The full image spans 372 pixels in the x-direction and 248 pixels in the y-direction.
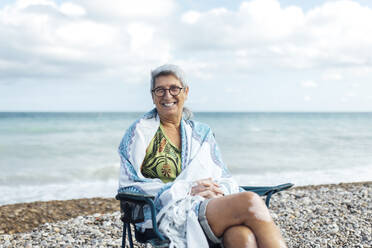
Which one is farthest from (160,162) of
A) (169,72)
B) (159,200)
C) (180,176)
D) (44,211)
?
(44,211)

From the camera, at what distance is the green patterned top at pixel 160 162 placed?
2596mm

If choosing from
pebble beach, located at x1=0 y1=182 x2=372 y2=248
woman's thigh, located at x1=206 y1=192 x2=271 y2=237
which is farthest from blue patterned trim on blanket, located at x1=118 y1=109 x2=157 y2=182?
pebble beach, located at x1=0 y1=182 x2=372 y2=248

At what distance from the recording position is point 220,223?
209cm

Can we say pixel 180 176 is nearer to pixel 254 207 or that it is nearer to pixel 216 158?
pixel 216 158

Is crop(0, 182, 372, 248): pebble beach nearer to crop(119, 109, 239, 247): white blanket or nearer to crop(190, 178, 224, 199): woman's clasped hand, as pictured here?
crop(119, 109, 239, 247): white blanket

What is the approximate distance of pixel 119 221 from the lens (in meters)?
4.57

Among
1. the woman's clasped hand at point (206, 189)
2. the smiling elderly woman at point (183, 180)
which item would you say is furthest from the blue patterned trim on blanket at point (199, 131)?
the woman's clasped hand at point (206, 189)

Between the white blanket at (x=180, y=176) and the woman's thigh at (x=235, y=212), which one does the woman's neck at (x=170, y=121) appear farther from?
the woman's thigh at (x=235, y=212)

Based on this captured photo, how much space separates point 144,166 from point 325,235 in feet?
7.60

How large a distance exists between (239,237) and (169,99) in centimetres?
108

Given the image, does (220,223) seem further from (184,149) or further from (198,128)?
(198,128)

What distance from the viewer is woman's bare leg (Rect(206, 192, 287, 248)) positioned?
1980mm

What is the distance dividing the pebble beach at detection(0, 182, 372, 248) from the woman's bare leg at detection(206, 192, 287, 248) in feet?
6.01

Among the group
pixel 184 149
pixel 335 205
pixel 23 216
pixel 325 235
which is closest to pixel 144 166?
pixel 184 149
